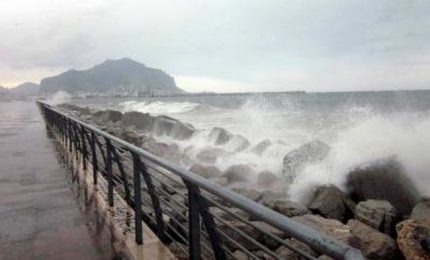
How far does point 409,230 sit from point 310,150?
6372 millimetres

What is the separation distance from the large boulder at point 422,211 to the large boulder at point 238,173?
456 centimetres

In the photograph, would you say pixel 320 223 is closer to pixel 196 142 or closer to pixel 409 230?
pixel 409 230

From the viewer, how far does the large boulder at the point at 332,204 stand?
8.22m

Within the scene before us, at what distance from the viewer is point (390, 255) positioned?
6.15 metres

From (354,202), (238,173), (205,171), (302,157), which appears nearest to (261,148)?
(302,157)

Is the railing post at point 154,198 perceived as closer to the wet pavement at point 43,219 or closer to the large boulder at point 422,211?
the wet pavement at point 43,219

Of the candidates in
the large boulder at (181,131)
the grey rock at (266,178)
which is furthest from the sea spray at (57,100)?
the grey rock at (266,178)

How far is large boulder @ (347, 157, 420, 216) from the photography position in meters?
8.82

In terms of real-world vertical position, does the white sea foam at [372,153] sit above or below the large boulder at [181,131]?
above

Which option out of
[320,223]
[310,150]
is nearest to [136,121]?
[310,150]

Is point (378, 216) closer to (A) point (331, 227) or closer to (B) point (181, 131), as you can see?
(A) point (331, 227)

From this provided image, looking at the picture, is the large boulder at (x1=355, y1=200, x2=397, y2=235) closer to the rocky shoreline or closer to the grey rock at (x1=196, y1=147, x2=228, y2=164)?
the rocky shoreline

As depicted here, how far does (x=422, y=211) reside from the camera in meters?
7.50

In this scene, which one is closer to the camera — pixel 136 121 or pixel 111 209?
pixel 111 209
